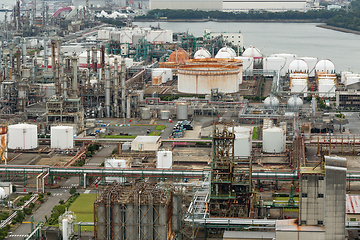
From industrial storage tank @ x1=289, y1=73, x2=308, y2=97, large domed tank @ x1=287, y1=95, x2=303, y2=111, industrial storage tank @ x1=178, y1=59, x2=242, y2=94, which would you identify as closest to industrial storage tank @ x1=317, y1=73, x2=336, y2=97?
industrial storage tank @ x1=289, y1=73, x2=308, y2=97

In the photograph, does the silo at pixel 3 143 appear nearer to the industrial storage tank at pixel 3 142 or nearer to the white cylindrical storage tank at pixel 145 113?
the industrial storage tank at pixel 3 142

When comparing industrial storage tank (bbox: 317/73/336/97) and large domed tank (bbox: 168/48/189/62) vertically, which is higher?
large domed tank (bbox: 168/48/189/62)

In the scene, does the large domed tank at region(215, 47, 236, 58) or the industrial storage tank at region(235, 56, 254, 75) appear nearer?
the industrial storage tank at region(235, 56, 254, 75)

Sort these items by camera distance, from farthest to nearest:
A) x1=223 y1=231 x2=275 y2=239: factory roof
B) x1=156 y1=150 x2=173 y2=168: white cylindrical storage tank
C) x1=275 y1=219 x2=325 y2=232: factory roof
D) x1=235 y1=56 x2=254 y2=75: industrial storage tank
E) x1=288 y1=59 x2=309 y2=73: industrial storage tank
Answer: x1=235 y1=56 x2=254 y2=75: industrial storage tank → x1=288 y1=59 x2=309 y2=73: industrial storage tank → x1=156 y1=150 x2=173 y2=168: white cylindrical storage tank → x1=223 y1=231 x2=275 y2=239: factory roof → x1=275 y1=219 x2=325 y2=232: factory roof

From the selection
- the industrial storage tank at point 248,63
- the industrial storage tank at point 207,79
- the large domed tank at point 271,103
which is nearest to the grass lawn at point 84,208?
the large domed tank at point 271,103

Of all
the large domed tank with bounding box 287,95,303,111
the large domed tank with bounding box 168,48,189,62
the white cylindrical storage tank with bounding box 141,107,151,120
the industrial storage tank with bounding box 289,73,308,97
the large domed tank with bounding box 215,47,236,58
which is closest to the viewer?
the white cylindrical storage tank with bounding box 141,107,151,120

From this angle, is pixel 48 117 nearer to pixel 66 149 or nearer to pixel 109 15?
pixel 66 149

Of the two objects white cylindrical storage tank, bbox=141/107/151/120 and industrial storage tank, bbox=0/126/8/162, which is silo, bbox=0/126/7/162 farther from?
white cylindrical storage tank, bbox=141/107/151/120

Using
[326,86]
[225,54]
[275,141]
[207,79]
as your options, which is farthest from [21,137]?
[225,54]
